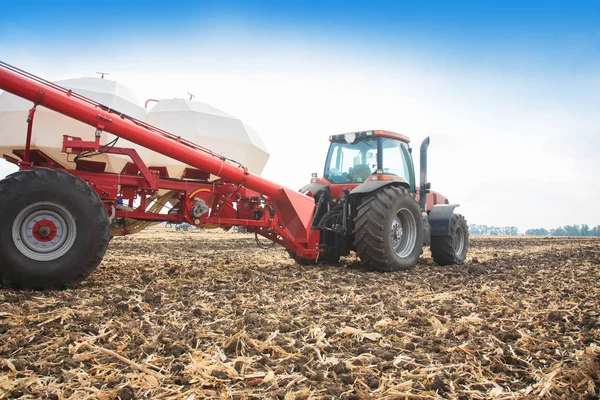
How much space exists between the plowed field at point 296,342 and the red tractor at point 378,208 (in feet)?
5.31

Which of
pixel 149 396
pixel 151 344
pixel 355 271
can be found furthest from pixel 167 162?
pixel 149 396

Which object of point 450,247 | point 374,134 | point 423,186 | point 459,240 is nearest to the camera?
point 374,134

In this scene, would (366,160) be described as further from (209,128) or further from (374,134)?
(209,128)

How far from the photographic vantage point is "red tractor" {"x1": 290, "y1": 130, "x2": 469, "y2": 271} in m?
6.65

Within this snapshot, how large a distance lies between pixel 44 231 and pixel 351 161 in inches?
193

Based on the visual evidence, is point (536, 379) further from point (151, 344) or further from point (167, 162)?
point (167, 162)

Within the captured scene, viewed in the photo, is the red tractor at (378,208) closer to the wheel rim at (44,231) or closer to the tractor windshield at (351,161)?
the tractor windshield at (351,161)

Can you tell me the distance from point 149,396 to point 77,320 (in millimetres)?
1441

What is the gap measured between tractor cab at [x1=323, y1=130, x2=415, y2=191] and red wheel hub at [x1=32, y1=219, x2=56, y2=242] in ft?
14.7

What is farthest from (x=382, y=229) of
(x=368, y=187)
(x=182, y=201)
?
(x=182, y=201)

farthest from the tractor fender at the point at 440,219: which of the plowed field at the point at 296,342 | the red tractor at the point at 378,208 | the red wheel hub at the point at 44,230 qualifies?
the red wheel hub at the point at 44,230

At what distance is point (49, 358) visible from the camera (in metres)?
2.57

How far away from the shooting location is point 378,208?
6.60m

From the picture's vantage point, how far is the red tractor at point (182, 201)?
4398mm
